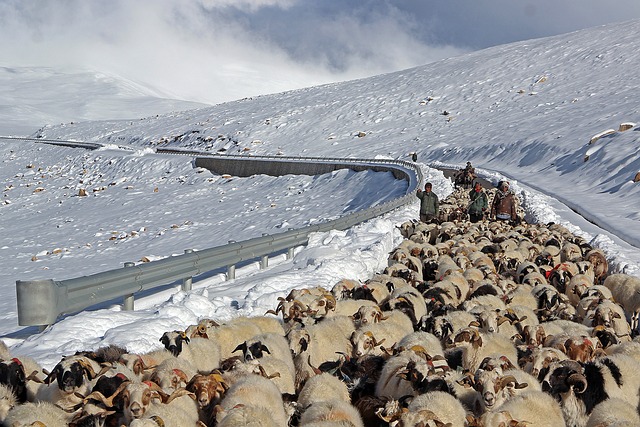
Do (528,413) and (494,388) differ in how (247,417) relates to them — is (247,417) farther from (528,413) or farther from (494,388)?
(528,413)

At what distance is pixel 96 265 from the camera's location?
2147 centimetres

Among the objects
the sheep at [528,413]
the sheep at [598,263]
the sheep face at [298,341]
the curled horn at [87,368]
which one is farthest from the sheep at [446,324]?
the sheep at [598,263]

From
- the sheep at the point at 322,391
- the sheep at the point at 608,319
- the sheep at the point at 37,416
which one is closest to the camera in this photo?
the sheep at the point at 37,416

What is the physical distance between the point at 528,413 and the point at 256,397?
2158 millimetres

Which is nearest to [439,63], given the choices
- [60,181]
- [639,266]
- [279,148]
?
[279,148]

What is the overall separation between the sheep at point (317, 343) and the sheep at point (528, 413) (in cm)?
202

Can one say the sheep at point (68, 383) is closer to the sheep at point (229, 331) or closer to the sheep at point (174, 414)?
the sheep at point (174, 414)

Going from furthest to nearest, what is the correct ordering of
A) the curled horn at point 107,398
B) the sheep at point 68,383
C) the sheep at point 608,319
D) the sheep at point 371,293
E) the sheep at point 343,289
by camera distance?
the sheep at point 343,289 < the sheep at point 371,293 < the sheep at point 608,319 < the sheep at point 68,383 < the curled horn at point 107,398

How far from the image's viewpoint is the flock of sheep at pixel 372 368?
5047mm

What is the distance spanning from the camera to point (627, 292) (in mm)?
10367

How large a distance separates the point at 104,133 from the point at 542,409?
91571mm

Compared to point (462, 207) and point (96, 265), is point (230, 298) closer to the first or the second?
point (96, 265)

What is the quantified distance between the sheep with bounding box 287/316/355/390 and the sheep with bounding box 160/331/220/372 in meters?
0.79

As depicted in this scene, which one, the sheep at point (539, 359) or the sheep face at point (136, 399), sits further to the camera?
the sheep at point (539, 359)
